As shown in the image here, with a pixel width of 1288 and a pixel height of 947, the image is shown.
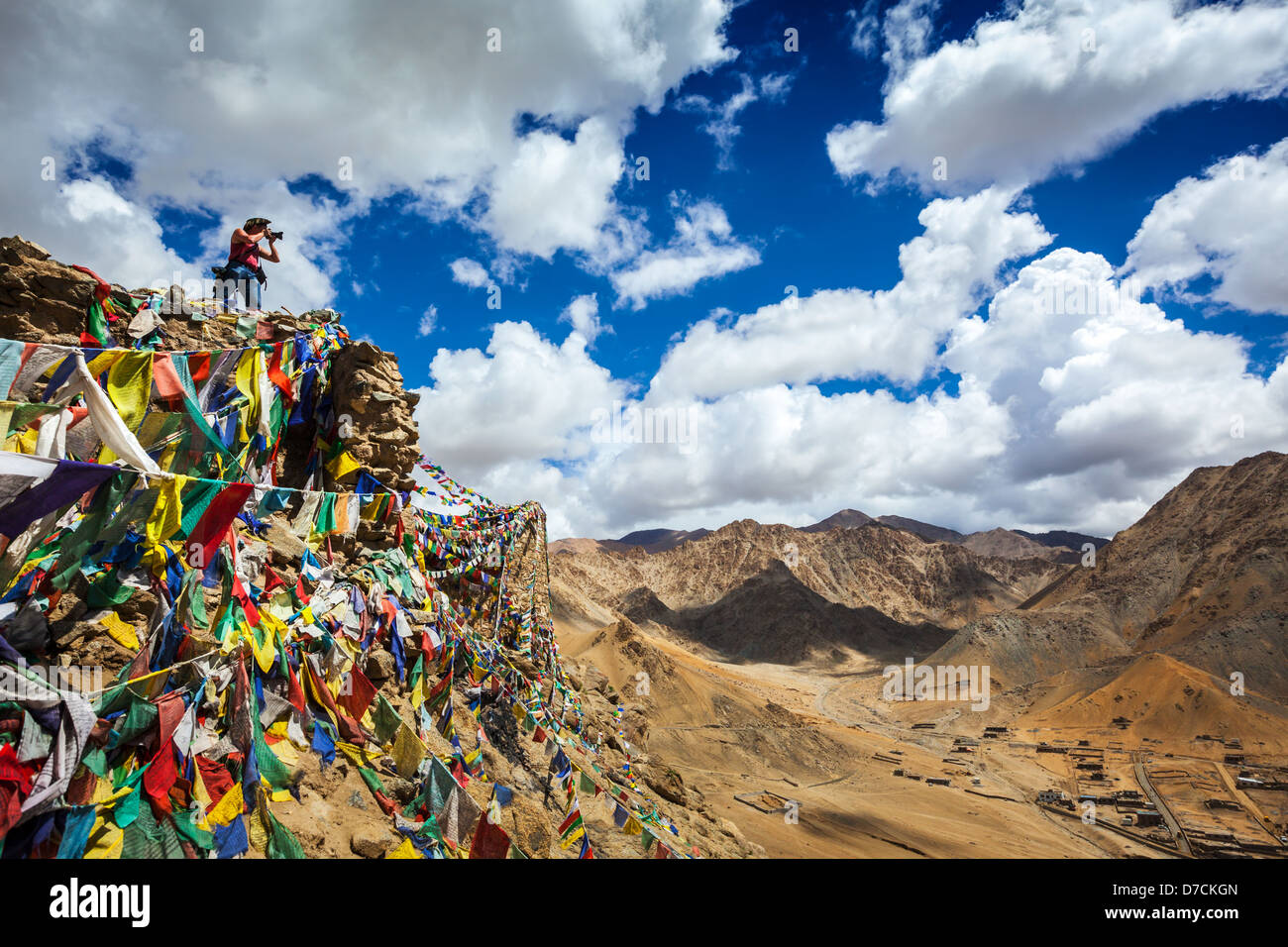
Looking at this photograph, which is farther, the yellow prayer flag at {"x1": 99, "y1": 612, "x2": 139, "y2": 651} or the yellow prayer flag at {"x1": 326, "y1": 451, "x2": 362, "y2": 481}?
the yellow prayer flag at {"x1": 326, "y1": 451, "x2": 362, "y2": 481}

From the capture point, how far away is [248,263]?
33.6ft

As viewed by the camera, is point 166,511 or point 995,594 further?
point 995,594

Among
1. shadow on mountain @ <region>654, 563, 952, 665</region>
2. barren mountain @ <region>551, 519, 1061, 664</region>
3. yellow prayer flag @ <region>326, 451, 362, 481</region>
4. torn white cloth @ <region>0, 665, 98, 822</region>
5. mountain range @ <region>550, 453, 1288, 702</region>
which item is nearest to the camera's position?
torn white cloth @ <region>0, 665, 98, 822</region>

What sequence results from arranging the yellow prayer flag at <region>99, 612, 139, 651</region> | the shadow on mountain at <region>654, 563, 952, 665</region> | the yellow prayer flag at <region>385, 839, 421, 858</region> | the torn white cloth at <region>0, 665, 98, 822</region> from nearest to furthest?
the torn white cloth at <region>0, 665, 98, 822</region> < the yellow prayer flag at <region>385, 839, 421, 858</region> < the yellow prayer flag at <region>99, 612, 139, 651</region> < the shadow on mountain at <region>654, 563, 952, 665</region>

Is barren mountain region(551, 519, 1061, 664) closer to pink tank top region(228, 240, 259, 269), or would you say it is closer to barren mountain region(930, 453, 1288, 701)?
barren mountain region(930, 453, 1288, 701)

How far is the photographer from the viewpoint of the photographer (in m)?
10.1

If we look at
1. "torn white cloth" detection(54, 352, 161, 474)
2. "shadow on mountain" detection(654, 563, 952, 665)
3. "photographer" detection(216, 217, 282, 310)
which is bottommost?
"shadow on mountain" detection(654, 563, 952, 665)

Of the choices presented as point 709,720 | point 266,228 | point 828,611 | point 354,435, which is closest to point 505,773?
point 354,435

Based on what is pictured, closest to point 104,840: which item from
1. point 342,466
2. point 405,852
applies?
point 405,852

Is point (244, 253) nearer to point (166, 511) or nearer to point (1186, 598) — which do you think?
point (166, 511)

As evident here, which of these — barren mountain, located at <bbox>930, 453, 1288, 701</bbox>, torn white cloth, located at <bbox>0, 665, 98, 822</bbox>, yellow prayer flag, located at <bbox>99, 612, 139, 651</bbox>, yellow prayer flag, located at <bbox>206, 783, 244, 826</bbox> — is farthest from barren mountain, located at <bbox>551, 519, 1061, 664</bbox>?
torn white cloth, located at <bbox>0, 665, 98, 822</bbox>

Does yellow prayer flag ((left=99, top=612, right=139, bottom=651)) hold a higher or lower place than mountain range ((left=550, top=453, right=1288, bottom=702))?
higher

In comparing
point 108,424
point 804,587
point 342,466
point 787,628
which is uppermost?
point 342,466
